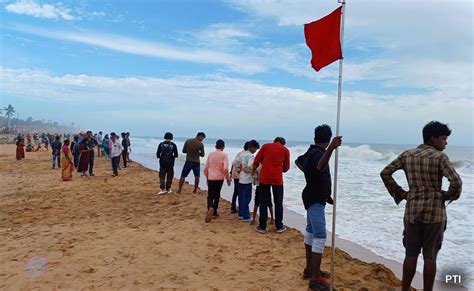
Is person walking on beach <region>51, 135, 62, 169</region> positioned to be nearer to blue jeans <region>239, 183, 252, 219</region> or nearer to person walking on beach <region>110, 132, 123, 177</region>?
person walking on beach <region>110, 132, 123, 177</region>

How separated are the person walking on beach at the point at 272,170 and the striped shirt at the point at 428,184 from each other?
117 inches

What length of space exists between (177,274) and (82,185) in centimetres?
930

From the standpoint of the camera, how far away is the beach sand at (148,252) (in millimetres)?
4359

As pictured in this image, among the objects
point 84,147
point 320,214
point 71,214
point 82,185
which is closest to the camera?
point 320,214

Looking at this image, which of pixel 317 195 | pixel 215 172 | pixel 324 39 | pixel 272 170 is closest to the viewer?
pixel 317 195

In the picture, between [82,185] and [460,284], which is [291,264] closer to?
[460,284]

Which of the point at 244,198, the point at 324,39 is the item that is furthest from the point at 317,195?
the point at 244,198

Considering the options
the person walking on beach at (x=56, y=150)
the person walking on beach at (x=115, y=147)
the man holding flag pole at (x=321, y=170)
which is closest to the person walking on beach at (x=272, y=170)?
Answer: the man holding flag pole at (x=321, y=170)

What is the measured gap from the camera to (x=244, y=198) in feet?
24.3

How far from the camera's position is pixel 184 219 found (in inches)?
298

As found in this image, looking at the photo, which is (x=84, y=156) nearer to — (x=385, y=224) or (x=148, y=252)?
(x=148, y=252)

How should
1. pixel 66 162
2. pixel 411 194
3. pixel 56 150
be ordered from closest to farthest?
pixel 411 194
pixel 66 162
pixel 56 150

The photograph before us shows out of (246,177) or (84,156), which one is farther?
(84,156)

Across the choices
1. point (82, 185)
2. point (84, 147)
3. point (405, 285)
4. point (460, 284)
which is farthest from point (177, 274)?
point (84, 147)
